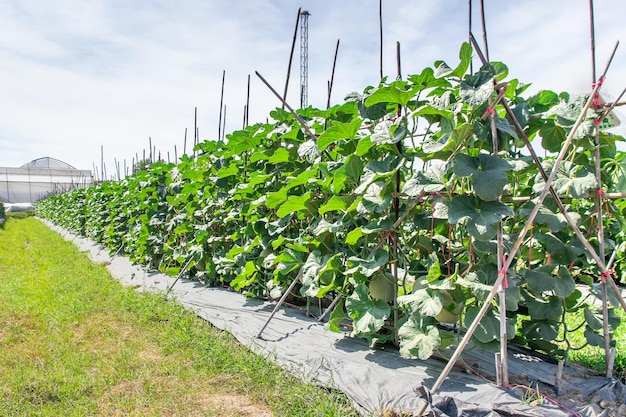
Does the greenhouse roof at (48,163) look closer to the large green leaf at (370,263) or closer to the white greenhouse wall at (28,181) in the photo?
the white greenhouse wall at (28,181)

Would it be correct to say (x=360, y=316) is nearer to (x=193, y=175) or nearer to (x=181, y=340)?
(x=181, y=340)

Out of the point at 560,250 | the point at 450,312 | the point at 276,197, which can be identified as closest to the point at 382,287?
the point at 450,312

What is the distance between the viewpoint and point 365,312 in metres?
2.50

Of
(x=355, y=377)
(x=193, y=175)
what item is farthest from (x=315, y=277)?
(x=193, y=175)

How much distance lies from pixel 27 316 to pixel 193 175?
2039 mm

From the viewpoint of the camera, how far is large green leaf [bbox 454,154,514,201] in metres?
1.90

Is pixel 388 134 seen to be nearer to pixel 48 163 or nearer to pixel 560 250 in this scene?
pixel 560 250

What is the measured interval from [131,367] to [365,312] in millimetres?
1561

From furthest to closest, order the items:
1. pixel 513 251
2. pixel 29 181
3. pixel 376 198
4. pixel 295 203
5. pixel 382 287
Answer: pixel 29 181 < pixel 295 203 < pixel 382 287 < pixel 376 198 < pixel 513 251

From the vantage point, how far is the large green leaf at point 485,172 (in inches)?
74.7

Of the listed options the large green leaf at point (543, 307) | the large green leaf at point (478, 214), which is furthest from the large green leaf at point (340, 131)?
the large green leaf at point (543, 307)

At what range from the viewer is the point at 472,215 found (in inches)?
77.3

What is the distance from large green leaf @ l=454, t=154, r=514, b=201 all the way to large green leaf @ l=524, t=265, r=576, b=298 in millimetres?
522

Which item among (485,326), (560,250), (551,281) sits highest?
(560,250)
